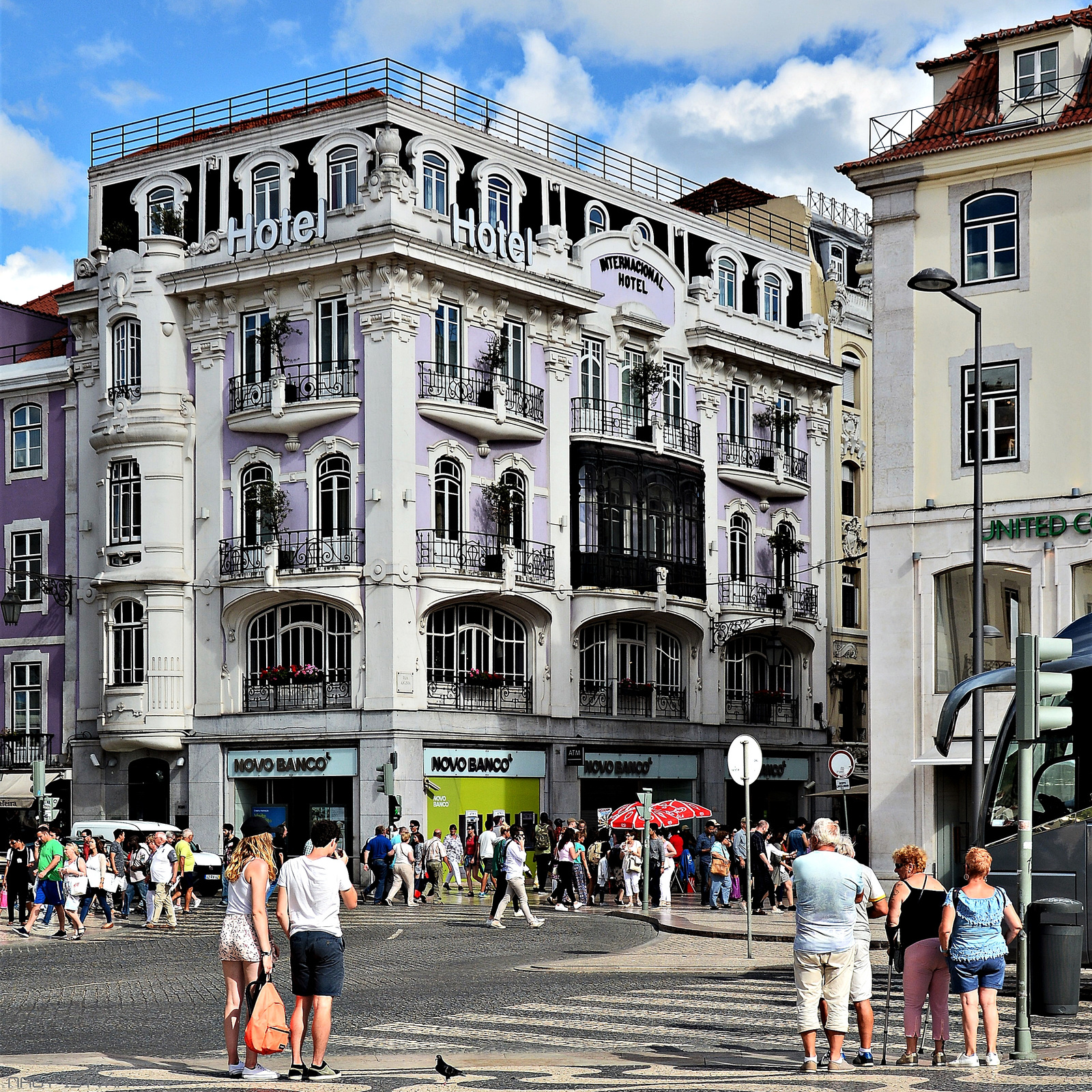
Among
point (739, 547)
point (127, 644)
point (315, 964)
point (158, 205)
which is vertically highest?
point (158, 205)

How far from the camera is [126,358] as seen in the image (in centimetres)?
4897

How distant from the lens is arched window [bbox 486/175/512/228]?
48750 millimetres

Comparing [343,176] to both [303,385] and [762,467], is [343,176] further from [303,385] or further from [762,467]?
[762,467]

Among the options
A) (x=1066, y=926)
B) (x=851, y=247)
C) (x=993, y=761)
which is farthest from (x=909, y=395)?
(x=851, y=247)

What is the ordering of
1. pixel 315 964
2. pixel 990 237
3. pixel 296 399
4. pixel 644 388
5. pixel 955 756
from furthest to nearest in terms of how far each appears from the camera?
pixel 644 388, pixel 296 399, pixel 990 237, pixel 955 756, pixel 315 964

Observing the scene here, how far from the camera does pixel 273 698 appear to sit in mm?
46469

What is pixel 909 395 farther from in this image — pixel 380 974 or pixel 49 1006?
pixel 49 1006

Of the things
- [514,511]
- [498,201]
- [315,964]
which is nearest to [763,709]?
[514,511]

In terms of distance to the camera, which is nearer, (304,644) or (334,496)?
(334,496)

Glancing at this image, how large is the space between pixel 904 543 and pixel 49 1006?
1924cm

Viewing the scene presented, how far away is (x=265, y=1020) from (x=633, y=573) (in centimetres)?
3980

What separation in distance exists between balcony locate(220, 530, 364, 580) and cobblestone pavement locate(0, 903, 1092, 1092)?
61.3 feet

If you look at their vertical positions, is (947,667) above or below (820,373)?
below

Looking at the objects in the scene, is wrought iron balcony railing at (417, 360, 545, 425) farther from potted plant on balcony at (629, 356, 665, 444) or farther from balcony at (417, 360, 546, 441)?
potted plant on balcony at (629, 356, 665, 444)
